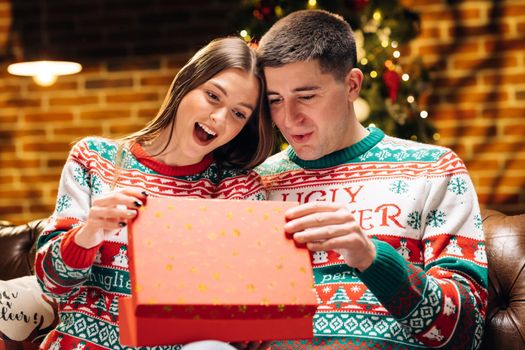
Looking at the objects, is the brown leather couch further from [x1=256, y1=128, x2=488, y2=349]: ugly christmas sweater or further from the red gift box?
the red gift box

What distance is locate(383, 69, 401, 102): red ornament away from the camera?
2.71 m

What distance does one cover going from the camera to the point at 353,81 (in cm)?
189

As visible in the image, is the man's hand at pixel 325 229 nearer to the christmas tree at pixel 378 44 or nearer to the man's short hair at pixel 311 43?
the man's short hair at pixel 311 43

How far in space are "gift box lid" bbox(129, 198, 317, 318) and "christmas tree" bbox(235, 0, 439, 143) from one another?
142 centimetres

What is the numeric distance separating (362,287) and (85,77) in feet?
7.84

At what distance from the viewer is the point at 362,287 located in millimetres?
1671

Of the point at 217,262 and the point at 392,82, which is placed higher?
the point at 392,82

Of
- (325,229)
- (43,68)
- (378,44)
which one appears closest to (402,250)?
(325,229)

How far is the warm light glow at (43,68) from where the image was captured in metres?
3.12

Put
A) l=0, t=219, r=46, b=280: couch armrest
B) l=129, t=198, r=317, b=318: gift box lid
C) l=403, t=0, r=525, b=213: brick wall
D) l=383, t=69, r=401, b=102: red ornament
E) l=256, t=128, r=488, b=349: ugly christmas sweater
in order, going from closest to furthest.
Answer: l=129, t=198, r=317, b=318: gift box lid < l=256, t=128, r=488, b=349: ugly christmas sweater < l=0, t=219, r=46, b=280: couch armrest < l=383, t=69, r=401, b=102: red ornament < l=403, t=0, r=525, b=213: brick wall

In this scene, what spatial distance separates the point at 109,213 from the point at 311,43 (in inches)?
27.9

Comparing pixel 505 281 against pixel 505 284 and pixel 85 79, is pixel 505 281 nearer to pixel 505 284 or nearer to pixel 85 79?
pixel 505 284

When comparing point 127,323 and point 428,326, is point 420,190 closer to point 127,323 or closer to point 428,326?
point 428,326

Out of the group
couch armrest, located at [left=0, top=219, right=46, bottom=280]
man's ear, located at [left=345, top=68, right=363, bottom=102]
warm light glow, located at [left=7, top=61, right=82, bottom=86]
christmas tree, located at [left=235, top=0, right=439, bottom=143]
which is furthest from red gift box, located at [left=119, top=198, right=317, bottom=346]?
warm light glow, located at [left=7, top=61, right=82, bottom=86]
